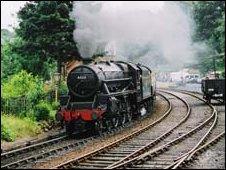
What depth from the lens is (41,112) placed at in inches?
805

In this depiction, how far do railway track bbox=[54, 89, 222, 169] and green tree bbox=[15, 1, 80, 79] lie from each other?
7.44 meters

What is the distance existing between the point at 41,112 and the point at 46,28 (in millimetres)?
5696

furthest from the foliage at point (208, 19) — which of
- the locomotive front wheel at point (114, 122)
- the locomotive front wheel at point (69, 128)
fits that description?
the locomotive front wheel at point (69, 128)

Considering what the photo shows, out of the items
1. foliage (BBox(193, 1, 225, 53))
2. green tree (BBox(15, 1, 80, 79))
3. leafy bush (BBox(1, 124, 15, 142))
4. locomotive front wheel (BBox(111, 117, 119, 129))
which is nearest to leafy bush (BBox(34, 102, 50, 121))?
locomotive front wheel (BBox(111, 117, 119, 129))

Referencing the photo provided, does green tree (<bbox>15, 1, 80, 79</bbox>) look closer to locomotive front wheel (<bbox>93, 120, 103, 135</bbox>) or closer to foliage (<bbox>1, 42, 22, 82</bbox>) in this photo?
foliage (<bbox>1, 42, 22, 82</bbox>)

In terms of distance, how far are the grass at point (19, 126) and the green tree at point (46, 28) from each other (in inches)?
223

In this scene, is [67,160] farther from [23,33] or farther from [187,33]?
[187,33]

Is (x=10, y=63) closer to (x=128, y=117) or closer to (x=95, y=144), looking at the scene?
(x=128, y=117)

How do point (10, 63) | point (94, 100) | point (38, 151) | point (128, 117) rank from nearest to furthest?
point (38, 151) → point (94, 100) → point (128, 117) → point (10, 63)

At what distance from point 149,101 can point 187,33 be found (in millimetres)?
13901

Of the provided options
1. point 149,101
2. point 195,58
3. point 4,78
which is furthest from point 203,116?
point 195,58

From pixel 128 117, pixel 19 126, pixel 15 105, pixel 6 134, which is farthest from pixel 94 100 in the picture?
pixel 15 105

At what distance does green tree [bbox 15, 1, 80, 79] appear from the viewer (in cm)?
2375

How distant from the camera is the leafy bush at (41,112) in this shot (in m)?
20.4
